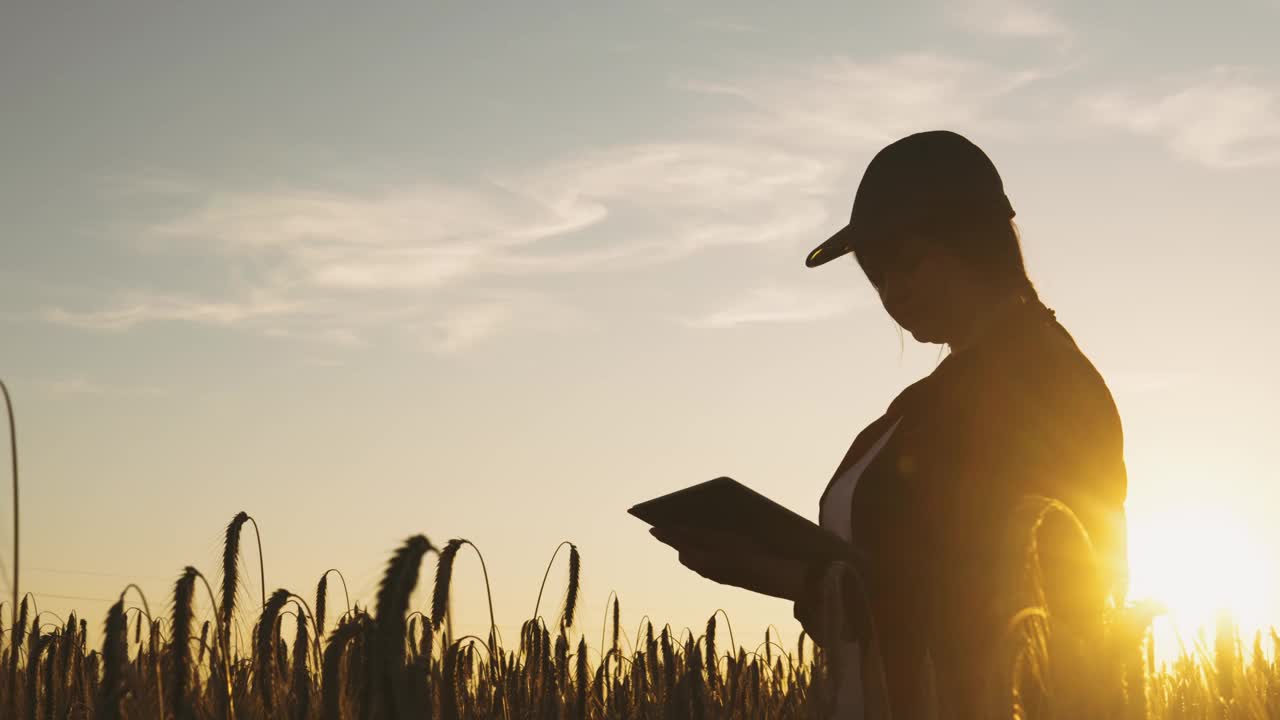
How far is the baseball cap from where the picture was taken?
3.81 metres

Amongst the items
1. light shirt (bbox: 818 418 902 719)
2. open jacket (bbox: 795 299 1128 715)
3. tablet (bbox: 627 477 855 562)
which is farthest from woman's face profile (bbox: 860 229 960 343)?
tablet (bbox: 627 477 855 562)

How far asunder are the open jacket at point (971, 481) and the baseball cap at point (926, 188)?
35 cm

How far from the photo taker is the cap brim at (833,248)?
3990mm

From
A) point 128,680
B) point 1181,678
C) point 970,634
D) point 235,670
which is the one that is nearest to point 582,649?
point 235,670

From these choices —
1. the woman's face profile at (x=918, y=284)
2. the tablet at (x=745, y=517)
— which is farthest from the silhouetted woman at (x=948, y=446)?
the tablet at (x=745, y=517)

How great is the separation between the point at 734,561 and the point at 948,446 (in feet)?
2.17

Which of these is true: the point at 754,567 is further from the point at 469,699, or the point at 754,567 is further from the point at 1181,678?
the point at 1181,678

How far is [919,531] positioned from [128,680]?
194 centimetres

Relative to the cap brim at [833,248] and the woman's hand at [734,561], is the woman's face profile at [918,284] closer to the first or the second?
the cap brim at [833,248]

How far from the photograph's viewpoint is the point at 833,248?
417 centimetres

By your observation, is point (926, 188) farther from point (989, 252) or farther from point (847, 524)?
point (847, 524)

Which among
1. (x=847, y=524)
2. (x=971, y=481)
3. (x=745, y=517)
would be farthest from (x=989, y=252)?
(x=745, y=517)

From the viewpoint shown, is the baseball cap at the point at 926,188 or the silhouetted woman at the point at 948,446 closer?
the silhouetted woman at the point at 948,446

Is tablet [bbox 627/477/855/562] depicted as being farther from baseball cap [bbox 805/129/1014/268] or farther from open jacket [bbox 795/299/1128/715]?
baseball cap [bbox 805/129/1014/268]
